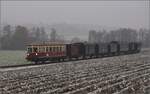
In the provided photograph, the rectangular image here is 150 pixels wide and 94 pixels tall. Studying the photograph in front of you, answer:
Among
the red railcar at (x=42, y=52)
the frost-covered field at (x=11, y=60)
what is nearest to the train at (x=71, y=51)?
the red railcar at (x=42, y=52)

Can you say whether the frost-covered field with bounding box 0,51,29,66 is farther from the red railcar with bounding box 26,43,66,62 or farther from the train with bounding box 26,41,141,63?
the train with bounding box 26,41,141,63

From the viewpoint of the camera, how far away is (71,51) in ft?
177

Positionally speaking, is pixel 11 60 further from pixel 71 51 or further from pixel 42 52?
pixel 42 52

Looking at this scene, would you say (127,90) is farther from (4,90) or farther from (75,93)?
(4,90)

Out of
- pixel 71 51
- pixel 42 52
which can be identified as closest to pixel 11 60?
pixel 71 51

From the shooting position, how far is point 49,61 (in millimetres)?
49781

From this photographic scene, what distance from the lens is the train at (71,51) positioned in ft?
151

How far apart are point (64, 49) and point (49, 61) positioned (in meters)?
3.26

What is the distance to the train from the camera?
151 ft

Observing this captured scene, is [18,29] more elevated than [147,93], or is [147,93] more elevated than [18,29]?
[18,29]

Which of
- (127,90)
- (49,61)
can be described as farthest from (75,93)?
(49,61)

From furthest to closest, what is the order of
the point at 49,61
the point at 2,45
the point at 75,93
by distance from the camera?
the point at 2,45 < the point at 49,61 < the point at 75,93

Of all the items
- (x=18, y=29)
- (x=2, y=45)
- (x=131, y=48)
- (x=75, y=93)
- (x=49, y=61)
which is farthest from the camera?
(x=18, y=29)

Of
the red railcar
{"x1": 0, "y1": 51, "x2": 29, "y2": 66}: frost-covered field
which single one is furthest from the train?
{"x1": 0, "y1": 51, "x2": 29, "y2": 66}: frost-covered field
